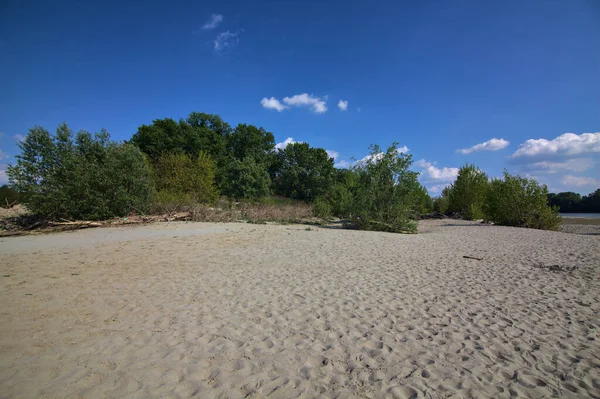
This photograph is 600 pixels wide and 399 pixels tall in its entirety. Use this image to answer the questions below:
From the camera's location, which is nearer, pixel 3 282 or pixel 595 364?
pixel 595 364

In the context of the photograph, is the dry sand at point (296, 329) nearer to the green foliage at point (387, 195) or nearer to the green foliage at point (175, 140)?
the green foliage at point (387, 195)

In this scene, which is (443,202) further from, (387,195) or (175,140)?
(175,140)

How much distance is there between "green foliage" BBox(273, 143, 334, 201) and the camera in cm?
4707

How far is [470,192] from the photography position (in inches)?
1184

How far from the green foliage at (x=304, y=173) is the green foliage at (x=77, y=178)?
30535 millimetres

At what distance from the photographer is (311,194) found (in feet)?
155

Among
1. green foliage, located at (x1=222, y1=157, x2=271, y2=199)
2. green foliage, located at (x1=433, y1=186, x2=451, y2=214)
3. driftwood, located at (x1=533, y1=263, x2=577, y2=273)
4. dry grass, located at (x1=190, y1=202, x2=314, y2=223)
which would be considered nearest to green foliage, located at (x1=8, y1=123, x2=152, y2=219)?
dry grass, located at (x1=190, y1=202, x2=314, y2=223)

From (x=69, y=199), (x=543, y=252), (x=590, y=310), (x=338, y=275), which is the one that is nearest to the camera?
(x=590, y=310)

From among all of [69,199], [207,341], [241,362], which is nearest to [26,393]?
[207,341]

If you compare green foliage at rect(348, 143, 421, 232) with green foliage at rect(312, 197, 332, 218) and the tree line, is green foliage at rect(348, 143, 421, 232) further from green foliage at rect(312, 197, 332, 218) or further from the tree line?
green foliage at rect(312, 197, 332, 218)

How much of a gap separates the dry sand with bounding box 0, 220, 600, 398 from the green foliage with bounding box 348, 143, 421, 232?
31.3 ft

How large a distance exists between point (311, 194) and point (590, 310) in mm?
42725

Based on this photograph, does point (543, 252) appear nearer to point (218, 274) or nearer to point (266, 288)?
point (266, 288)

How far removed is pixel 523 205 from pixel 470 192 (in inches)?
426
